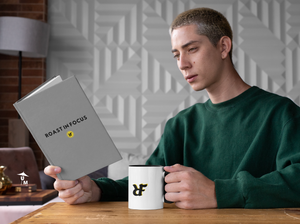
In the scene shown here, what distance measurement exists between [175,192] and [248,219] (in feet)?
0.63

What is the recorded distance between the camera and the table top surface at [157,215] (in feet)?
2.09

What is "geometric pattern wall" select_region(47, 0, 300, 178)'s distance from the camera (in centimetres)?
348

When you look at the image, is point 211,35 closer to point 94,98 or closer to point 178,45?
point 178,45

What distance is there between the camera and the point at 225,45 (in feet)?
4.04

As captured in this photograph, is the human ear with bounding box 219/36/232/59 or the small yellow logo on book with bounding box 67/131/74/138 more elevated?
the human ear with bounding box 219/36/232/59

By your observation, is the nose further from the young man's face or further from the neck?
the neck

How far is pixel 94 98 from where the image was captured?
11.4 ft

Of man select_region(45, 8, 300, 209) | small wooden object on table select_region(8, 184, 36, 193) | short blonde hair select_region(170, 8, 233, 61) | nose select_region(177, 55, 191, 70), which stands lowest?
small wooden object on table select_region(8, 184, 36, 193)

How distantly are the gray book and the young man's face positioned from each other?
50cm

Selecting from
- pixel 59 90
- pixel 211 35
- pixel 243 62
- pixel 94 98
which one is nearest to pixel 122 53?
pixel 94 98

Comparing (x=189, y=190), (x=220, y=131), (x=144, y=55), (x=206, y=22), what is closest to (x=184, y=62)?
(x=206, y=22)

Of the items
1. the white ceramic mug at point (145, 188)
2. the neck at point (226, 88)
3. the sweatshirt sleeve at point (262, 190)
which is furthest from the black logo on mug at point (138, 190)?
the neck at point (226, 88)

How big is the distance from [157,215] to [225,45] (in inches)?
30.6

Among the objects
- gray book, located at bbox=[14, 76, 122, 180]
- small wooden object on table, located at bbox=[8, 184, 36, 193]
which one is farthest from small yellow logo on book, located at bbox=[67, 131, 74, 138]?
small wooden object on table, located at bbox=[8, 184, 36, 193]
